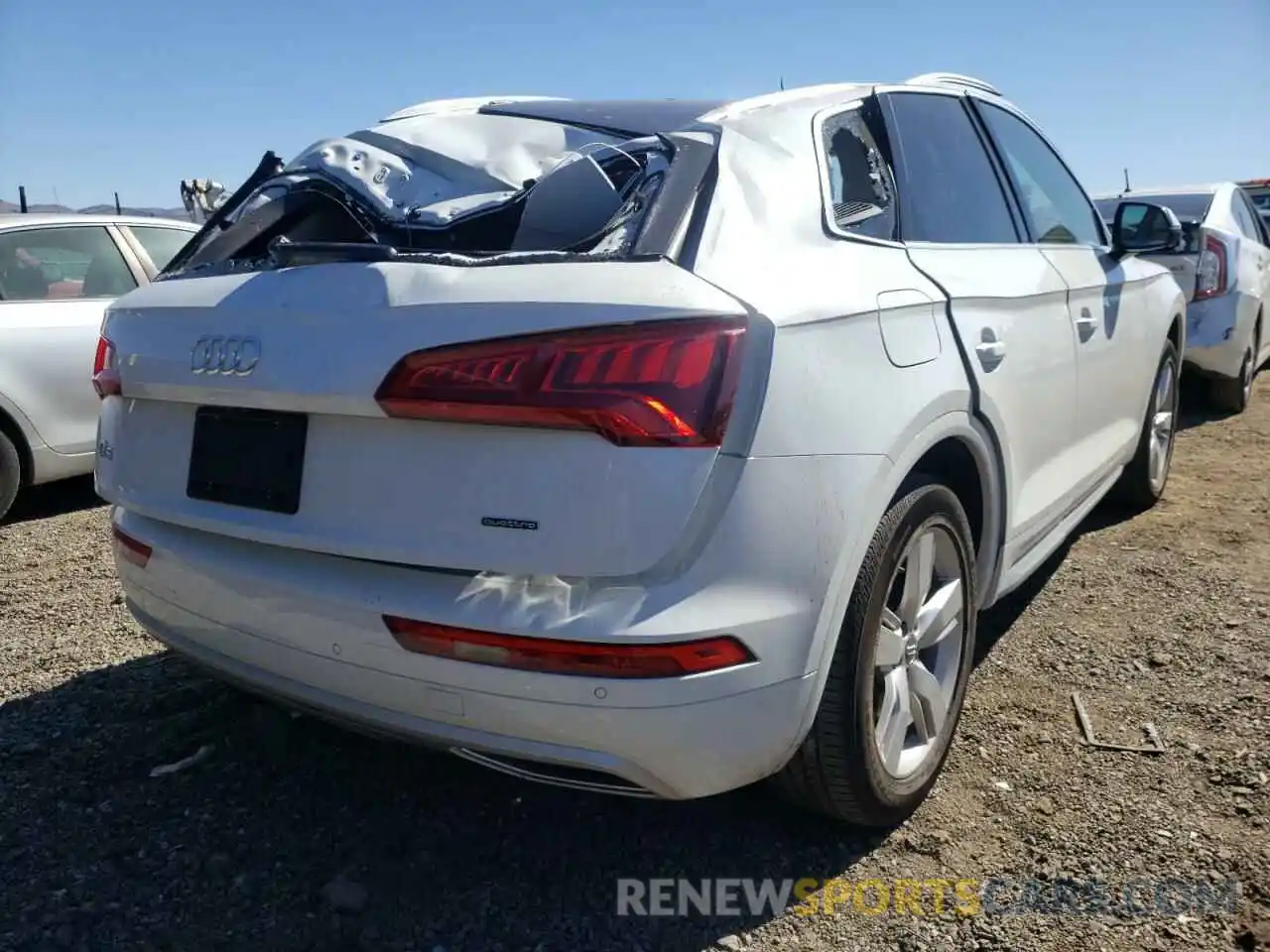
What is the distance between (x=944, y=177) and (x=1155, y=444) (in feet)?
8.48

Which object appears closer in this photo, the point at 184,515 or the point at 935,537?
the point at 184,515

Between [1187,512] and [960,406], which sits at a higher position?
[960,406]

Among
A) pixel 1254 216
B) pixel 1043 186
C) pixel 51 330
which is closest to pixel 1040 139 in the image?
pixel 1043 186

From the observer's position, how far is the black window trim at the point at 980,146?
2.61m

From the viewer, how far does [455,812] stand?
2.50 meters

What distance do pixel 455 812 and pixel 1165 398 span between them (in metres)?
3.94

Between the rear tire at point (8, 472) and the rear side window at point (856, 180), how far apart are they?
4401mm

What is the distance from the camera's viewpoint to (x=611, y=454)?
1731 millimetres

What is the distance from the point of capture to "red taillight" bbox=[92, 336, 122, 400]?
8.02 feet

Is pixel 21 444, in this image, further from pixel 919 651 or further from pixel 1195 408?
pixel 1195 408

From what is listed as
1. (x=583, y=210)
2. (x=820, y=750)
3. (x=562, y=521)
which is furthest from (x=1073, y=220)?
(x=562, y=521)

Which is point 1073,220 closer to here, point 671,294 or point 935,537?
point 935,537

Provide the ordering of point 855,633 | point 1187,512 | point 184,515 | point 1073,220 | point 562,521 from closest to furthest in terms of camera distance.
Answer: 1. point 562,521
2. point 855,633
3. point 184,515
4. point 1073,220
5. point 1187,512

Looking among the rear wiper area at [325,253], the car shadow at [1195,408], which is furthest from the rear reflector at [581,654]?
the car shadow at [1195,408]
